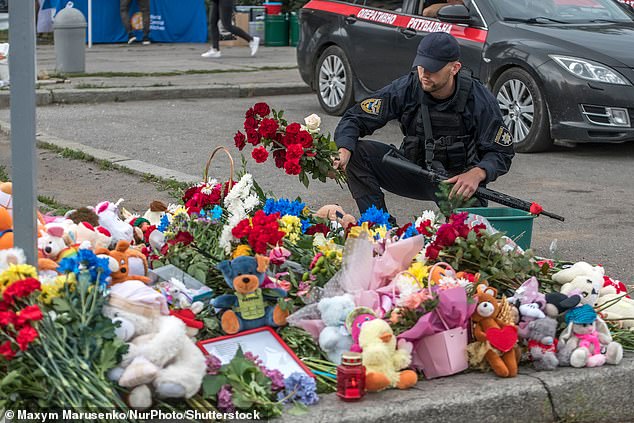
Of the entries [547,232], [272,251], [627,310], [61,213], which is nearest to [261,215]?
[272,251]

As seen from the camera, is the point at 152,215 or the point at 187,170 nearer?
the point at 152,215

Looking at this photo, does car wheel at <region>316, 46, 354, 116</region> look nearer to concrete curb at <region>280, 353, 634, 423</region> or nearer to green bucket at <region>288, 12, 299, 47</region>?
concrete curb at <region>280, 353, 634, 423</region>

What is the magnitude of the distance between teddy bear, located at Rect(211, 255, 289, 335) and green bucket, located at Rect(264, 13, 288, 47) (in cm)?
1758

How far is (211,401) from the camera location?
340 cm

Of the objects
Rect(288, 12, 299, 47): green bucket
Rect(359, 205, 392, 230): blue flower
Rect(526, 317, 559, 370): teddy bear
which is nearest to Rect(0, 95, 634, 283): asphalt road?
Rect(359, 205, 392, 230): blue flower

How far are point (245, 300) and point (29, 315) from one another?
856 mm

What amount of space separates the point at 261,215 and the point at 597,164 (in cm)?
575

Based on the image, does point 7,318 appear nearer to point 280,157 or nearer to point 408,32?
point 280,157

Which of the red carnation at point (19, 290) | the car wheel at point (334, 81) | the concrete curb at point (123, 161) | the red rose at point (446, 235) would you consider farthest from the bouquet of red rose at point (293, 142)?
the car wheel at point (334, 81)

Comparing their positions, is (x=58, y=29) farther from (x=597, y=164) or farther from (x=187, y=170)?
(x=597, y=164)

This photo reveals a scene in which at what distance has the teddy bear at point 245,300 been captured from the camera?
377cm

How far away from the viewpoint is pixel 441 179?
17.9 feet

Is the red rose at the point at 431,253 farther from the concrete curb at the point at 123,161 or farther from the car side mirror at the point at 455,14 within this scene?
the car side mirror at the point at 455,14

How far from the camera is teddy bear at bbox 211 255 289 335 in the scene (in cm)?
377
